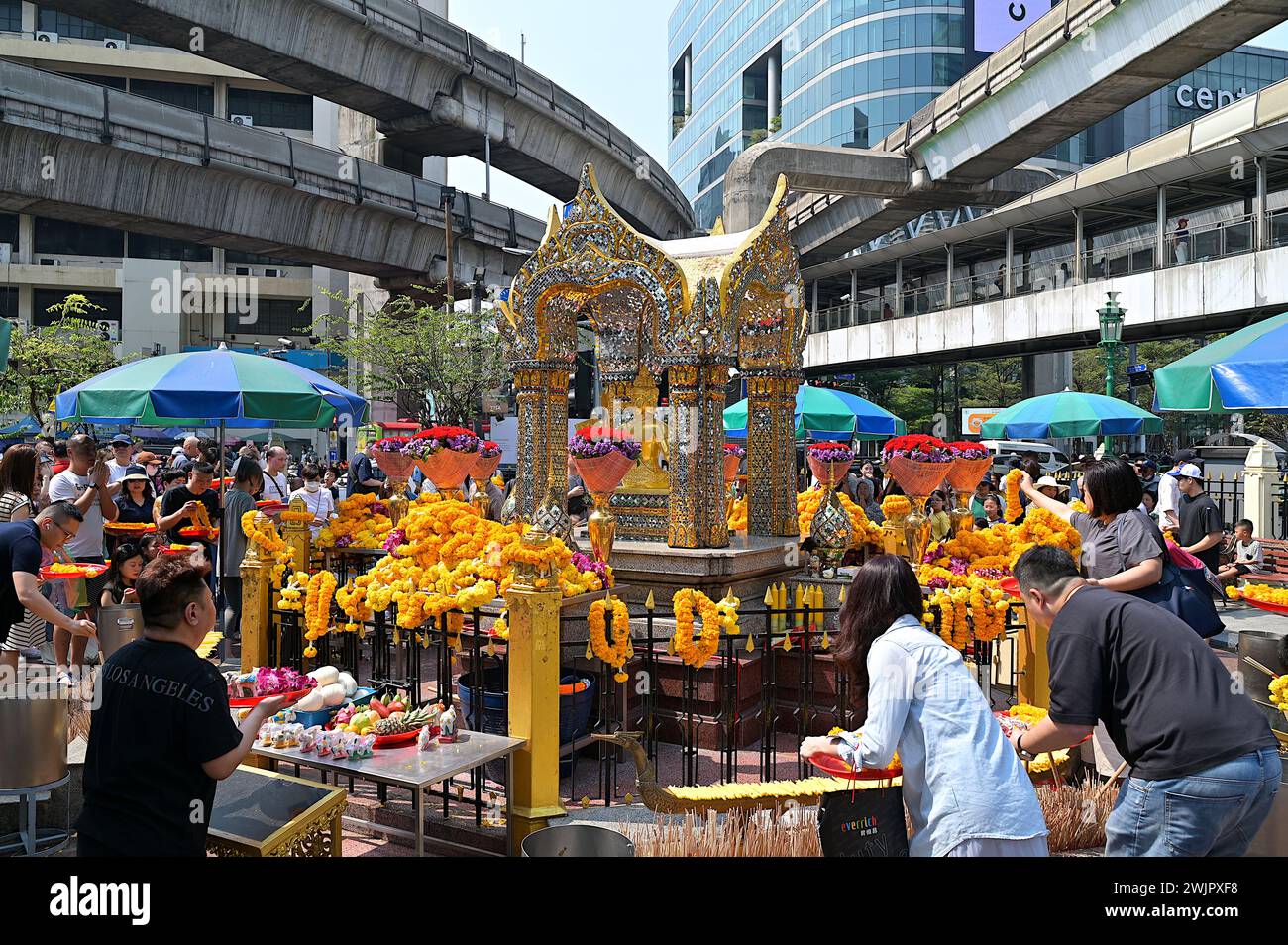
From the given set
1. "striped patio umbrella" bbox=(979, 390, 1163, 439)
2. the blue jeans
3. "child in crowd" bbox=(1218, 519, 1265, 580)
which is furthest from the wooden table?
"striped patio umbrella" bbox=(979, 390, 1163, 439)

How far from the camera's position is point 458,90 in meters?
23.5

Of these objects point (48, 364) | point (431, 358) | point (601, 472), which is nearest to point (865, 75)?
point (431, 358)

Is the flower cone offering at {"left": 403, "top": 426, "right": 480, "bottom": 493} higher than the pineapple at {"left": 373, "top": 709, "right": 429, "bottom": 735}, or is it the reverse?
the flower cone offering at {"left": 403, "top": 426, "right": 480, "bottom": 493}

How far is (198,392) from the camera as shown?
28.8ft

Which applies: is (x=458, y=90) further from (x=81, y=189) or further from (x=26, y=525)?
(x=26, y=525)

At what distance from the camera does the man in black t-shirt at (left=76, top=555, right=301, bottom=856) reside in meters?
3.23

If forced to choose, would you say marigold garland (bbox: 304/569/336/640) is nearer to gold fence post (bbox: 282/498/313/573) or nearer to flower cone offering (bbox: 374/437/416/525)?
gold fence post (bbox: 282/498/313/573)

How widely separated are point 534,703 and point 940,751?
253 centimetres

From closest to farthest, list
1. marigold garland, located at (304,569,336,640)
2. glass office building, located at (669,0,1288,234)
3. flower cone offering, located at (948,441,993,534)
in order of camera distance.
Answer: marigold garland, located at (304,569,336,640)
flower cone offering, located at (948,441,993,534)
glass office building, located at (669,0,1288,234)

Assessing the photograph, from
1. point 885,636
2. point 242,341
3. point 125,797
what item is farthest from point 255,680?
point 242,341

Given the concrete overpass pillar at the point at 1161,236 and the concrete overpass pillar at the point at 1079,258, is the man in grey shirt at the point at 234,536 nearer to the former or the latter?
the concrete overpass pillar at the point at 1161,236

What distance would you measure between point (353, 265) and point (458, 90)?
5.65m

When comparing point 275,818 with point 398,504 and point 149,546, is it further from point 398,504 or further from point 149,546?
point 398,504

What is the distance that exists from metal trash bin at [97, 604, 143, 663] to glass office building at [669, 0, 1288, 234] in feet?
150
